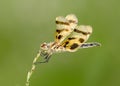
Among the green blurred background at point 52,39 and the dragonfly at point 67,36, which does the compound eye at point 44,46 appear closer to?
the dragonfly at point 67,36

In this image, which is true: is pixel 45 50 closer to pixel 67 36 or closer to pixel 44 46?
pixel 44 46

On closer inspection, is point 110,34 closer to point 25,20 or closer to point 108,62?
point 108,62

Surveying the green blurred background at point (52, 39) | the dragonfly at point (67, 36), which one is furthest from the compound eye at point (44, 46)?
the green blurred background at point (52, 39)

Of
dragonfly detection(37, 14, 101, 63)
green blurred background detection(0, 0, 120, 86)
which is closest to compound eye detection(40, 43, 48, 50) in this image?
dragonfly detection(37, 14, 101, 63)

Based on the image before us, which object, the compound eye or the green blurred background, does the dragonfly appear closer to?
the compound eye

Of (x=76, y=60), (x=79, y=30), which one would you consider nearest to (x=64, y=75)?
(x=76, y=60)
